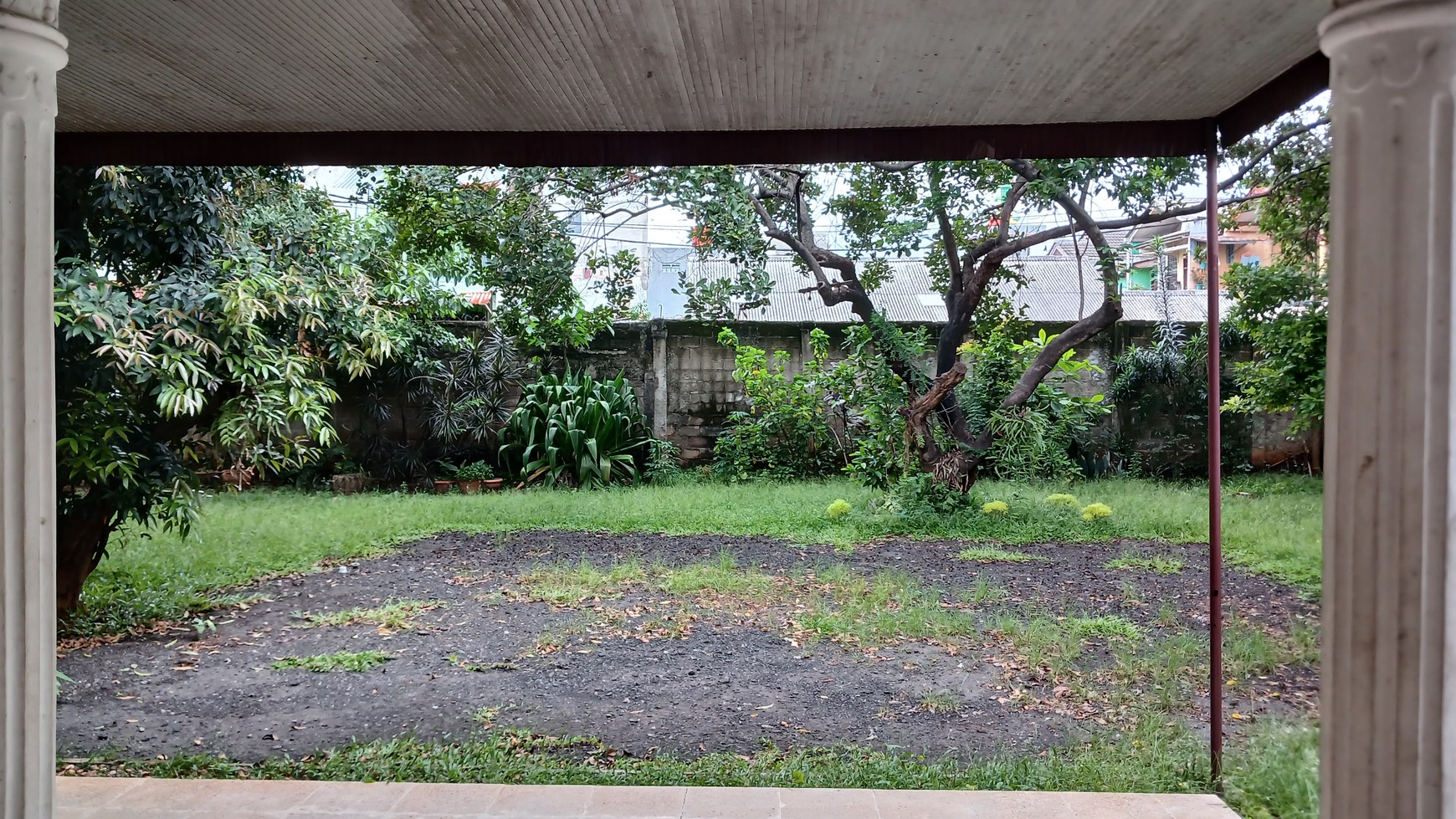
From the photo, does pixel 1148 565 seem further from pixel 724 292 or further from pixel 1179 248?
pixel 1179 248

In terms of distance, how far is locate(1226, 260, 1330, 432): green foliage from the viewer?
5551mm

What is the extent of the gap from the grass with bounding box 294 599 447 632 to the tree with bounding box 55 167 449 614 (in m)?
0.71

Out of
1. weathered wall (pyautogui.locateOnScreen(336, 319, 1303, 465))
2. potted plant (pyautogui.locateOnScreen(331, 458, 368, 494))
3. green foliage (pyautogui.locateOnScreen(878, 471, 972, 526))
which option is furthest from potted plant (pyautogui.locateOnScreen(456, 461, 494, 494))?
green foliage (pyautogui.locateOnScreen(878, 471, 972, 526))

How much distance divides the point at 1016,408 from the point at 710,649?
307 cm

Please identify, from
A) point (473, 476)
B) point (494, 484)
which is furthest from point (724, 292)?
point (473, 476)

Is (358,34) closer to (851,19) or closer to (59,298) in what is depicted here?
(851,19)

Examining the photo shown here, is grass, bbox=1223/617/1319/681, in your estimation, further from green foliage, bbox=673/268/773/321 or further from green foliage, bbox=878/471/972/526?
green foliage, bbox=673/268/773/321

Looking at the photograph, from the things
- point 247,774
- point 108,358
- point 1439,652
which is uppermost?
point 108,358

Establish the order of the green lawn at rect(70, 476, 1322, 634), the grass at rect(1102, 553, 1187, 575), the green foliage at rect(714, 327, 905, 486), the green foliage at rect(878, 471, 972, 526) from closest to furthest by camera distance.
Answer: the green lawn at rect(70, 476, 1322, 634)
the grass at rect(1102, 553, 1187, 575)
the green foliage at rect(878, 471, 972, 526)
the green foliage at rect(714, 327, 905, 486)

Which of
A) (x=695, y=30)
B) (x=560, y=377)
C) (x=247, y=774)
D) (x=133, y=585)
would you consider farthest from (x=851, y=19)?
(x=560, y=377)

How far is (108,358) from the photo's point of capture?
3.55 metres

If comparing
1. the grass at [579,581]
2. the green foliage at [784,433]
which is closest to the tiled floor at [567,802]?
the grass at [579,581]

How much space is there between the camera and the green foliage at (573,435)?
7.14m

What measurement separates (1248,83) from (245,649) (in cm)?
392
